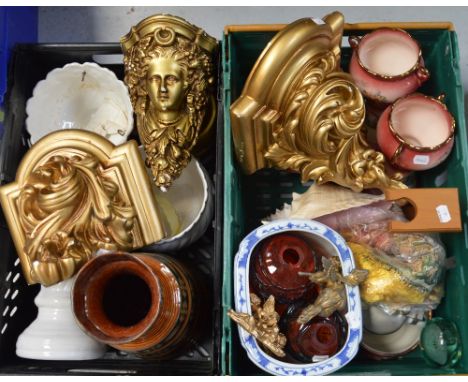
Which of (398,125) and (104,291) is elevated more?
(398,125)

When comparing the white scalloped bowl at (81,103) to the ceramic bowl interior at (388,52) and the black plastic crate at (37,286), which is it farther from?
the ceramic bowl interior at (388,52)

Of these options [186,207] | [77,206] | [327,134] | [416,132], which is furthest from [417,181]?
[77,206]

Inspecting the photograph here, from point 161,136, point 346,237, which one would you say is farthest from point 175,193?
point 346,237

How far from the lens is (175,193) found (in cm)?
69

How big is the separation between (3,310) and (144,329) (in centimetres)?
27

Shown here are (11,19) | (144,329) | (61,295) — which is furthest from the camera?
(11,19)

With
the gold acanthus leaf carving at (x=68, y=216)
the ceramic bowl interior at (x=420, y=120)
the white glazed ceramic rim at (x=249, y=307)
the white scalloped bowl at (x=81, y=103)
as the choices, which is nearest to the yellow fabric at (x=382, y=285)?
the white glazed ceramic rim at (x=249, y=307)

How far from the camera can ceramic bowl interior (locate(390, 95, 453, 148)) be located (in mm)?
618

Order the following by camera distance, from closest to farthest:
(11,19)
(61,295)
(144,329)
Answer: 1. (144,329)
2. (61,295)
3. (11,19)

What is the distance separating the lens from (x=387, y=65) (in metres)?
0.65

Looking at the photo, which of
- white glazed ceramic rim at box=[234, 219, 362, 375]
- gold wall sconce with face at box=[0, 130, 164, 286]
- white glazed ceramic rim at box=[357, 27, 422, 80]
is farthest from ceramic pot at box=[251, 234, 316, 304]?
white glazed ceramic rim at box=[357, 27, 422, 80]

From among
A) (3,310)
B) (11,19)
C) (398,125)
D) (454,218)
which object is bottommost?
(3,310)

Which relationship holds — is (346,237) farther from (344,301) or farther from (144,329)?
(144,329)

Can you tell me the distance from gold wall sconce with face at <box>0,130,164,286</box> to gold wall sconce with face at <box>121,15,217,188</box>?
Answer: 4cm
